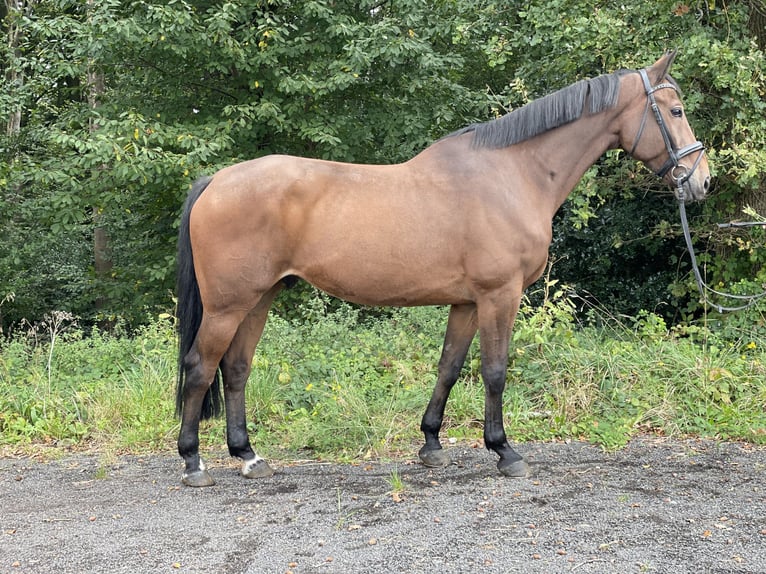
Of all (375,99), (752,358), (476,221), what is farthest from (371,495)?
(375,99)

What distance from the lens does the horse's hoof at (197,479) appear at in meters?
4.08

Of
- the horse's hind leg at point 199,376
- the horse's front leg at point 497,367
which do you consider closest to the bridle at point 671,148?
the horse's front leg at point 497,367

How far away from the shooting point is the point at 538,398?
18.1ft

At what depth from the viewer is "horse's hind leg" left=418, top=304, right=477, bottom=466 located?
430 centimetres

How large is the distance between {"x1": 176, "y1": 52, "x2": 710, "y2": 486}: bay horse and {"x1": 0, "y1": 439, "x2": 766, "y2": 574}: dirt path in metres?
0.43

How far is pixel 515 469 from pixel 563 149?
2.00 meters

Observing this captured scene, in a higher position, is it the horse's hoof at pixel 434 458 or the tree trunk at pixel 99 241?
the tree trunk at pixel 99 241

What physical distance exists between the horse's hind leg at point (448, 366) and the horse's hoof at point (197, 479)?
1.37 m

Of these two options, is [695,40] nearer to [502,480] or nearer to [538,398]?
[538,398]

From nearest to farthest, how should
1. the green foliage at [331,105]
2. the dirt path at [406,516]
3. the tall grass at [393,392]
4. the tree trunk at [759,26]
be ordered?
the dirt path at [406,516] < the tall grass at [393,392] < the green foliage at [331,105] < the tree trunk at [759,26]

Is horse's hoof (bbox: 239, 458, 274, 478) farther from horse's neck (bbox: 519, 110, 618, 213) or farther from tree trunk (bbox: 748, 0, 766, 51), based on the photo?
tree trunk (bbox: 748, 0, 766, 51)

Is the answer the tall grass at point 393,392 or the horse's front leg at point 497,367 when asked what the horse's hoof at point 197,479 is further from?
the horse's front leg at point 497,367

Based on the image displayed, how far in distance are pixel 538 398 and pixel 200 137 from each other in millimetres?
4922

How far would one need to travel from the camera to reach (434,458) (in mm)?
4352
